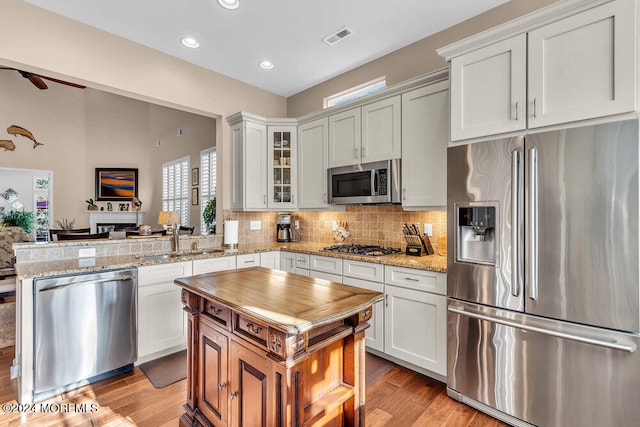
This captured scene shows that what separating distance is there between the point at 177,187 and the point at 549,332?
23.1 ft

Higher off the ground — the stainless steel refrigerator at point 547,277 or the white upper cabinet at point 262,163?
the white upper cabinet at point 262,163

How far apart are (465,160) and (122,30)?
327 cm

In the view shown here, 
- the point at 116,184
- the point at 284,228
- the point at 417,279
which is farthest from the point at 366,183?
the point at 116,184

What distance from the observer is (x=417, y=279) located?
97.0 inches

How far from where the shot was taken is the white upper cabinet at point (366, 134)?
290cm

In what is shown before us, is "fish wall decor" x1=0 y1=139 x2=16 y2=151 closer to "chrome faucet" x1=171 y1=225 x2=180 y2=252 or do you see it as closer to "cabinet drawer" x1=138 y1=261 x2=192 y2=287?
"chrome faucet" x1=171 y1=225 x2=180 y2=252

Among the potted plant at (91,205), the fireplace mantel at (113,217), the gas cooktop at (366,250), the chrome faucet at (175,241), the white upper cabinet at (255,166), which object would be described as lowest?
the gas cooktop at (366,250)

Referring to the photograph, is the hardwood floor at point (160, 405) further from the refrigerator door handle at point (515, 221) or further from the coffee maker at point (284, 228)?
the coffee maker at point (284, 228)

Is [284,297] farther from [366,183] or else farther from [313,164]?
[313,164]

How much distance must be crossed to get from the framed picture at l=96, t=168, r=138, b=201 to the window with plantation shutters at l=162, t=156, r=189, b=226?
3.47 feet

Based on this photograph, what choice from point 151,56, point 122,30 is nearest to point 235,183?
point 151,56

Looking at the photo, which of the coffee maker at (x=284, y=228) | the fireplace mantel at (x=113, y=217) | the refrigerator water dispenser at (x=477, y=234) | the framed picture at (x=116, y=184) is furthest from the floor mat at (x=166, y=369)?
the framed picture at (x=116, y=184)

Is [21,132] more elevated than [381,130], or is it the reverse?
[21,132]

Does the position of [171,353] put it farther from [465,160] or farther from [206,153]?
[206,153]
